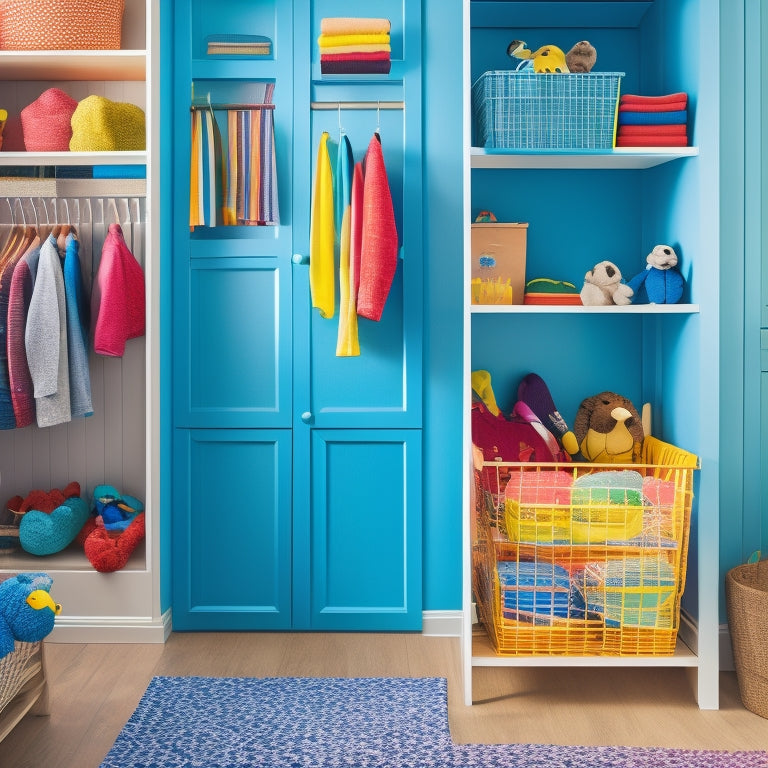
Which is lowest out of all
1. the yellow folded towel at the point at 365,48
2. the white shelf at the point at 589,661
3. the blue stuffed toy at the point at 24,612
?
the white shelf at the point at 589,661

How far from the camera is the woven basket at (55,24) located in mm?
2721

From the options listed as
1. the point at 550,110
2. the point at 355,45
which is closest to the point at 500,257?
the point at 550,110

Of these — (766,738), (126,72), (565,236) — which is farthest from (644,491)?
(126,72)

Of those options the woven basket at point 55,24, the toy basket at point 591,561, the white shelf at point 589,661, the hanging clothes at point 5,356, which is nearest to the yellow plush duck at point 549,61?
the toy basket at point 591,561

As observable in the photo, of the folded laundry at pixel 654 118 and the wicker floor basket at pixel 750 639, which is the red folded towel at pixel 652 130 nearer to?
the folded laundry at pixel 654 118

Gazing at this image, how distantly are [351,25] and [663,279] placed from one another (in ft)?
4.25

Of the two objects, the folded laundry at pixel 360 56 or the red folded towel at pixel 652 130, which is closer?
the red folded towel at pixel 652 130

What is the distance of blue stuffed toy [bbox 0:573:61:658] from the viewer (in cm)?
203

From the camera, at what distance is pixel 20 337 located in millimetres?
2719

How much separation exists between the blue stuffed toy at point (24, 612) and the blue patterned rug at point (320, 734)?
14.0 inches

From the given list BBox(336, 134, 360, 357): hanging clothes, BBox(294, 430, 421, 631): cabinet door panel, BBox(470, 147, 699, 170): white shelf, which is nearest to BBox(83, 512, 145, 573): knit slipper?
BBox(294, 430, 421, 631): cabinet door panel

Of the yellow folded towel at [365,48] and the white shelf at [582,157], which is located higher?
the yellow folded towel at [365,48]

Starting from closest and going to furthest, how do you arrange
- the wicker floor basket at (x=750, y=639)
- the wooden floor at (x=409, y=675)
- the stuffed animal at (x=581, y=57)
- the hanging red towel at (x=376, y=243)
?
the wooden floor at (x=409, y=675), the wicker floor basket at (x=750, y=639), the stuffed animal at (x=581, y=57), the hanging red towel at (x=376, y=243)

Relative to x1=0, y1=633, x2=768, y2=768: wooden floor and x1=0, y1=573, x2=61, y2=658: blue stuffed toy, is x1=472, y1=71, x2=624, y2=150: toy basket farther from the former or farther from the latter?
x1=0, y1=573, x2=61, y2=658: blue stuffed toy
